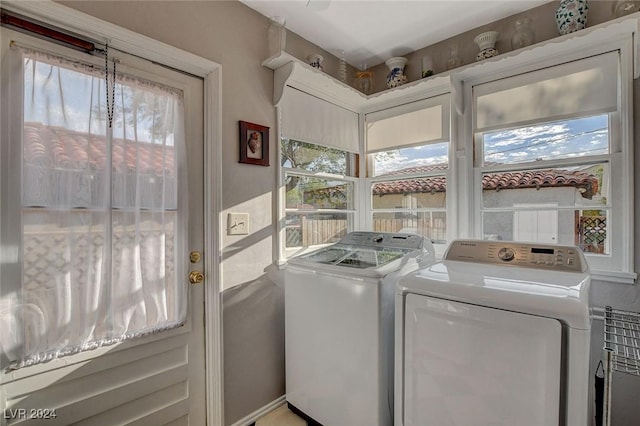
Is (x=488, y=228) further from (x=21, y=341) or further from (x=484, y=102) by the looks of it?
(x=21, y=341)

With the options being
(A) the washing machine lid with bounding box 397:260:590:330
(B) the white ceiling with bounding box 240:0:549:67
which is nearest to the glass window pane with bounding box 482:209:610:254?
→ (A) the washing machine lid with bounding box 397:260:590:330

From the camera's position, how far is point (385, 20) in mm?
2027

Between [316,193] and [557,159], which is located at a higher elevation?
[557,159]

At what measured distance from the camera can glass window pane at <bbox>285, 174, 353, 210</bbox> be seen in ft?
7.34

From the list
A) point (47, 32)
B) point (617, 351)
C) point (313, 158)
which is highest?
point (47, 32)

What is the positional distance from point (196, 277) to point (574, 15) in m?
2.54

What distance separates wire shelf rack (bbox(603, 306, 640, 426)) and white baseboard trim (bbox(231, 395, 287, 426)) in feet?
5.53

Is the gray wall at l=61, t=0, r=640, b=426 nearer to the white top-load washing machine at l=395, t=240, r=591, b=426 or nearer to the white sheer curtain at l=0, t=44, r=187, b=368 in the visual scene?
the white sheer curtain at l=0, t=44, r=187, b=368

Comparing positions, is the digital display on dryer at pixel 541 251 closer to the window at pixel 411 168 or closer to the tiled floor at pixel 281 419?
the window at pixel 411 168

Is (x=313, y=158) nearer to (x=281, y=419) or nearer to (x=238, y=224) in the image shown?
(x=238, y=224)

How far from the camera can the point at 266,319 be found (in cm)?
198

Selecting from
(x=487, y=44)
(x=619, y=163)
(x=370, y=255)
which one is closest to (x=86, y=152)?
(x=370, y=255)

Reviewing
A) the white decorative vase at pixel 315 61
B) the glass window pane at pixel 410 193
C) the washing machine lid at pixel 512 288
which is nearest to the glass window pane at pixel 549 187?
the glass window pane at pixel 410 193

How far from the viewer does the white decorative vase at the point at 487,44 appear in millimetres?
1952
